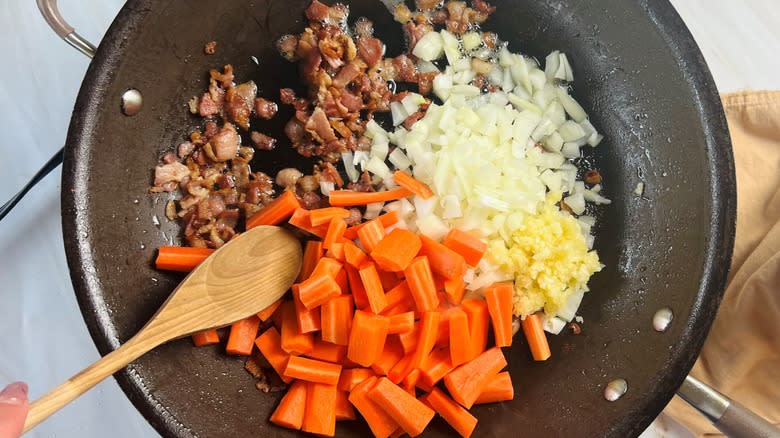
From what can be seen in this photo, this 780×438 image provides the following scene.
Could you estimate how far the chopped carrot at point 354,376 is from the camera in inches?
68.7

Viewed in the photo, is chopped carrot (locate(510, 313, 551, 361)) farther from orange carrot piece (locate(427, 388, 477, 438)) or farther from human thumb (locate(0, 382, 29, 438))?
human thumb (locate(0, 382, 29, 438))

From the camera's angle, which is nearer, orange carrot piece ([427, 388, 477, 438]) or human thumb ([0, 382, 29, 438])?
human thumb ([0, 382, 29, 438])

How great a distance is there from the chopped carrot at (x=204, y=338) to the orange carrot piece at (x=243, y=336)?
46 millimetres

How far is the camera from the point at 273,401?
6.03ft

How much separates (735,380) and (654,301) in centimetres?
40

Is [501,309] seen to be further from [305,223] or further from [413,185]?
[305,223]

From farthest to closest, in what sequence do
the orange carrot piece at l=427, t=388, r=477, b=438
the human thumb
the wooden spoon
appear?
the orange carrot piece at l=427, t=388, r=477, b=438 → the wooden spoon → the human thumb

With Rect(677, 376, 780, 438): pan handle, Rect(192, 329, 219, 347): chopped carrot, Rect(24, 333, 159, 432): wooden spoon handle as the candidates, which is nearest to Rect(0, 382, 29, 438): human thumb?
Rect(24, 333, 159, 432): wooden spoon handle

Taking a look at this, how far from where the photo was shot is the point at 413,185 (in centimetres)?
182

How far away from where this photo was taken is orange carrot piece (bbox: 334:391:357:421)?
70.2 inches

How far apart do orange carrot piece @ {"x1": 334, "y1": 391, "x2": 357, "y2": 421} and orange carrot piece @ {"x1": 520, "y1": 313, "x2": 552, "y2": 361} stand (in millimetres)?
568

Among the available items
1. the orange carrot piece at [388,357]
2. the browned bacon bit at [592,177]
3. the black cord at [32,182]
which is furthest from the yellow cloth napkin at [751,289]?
the black cord at [32,182]

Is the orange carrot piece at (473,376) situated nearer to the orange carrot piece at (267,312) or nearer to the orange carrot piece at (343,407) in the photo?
the orange carrot piece at (343,407)

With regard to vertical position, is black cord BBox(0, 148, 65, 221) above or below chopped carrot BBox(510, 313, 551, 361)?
below
